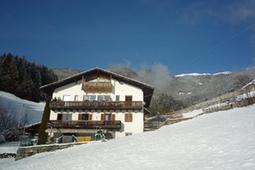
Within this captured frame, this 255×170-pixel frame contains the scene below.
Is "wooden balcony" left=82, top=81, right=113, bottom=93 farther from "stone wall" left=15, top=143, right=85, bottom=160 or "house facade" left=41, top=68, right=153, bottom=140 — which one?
"stone wall" left=15, top=143, right=85, bottom=160

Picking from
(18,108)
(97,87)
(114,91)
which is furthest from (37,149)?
(18,108)

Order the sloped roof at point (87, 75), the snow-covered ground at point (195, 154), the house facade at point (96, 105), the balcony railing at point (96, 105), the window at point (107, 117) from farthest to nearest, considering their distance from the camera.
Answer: the sloped roof at point (87, 75) < the window at point (107, 117) < the balcony railing at point (96, 105) < the house facade at point (96, 105) < the snow-covered ground at point (195, 154)

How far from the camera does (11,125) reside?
212 ft

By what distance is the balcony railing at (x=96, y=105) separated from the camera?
4006 cm

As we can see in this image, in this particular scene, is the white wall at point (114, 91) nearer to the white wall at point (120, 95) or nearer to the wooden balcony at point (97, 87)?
the white wall at point (120, 95)

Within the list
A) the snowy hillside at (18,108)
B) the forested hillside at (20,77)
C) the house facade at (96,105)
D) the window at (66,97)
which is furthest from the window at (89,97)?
the forested hillside at (20,77)

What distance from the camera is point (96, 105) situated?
40.3m

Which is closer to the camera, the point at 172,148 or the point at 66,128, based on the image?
the point at 172,148

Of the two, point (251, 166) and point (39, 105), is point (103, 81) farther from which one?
point (39, 105)

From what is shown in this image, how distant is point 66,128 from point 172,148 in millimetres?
25566

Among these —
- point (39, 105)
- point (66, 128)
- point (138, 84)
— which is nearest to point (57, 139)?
point (66, 128)

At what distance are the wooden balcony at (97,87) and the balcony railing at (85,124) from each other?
4.99 m

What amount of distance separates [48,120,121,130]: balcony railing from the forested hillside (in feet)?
162

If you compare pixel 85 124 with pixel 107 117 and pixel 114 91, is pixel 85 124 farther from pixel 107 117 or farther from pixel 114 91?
pixel 114 91
